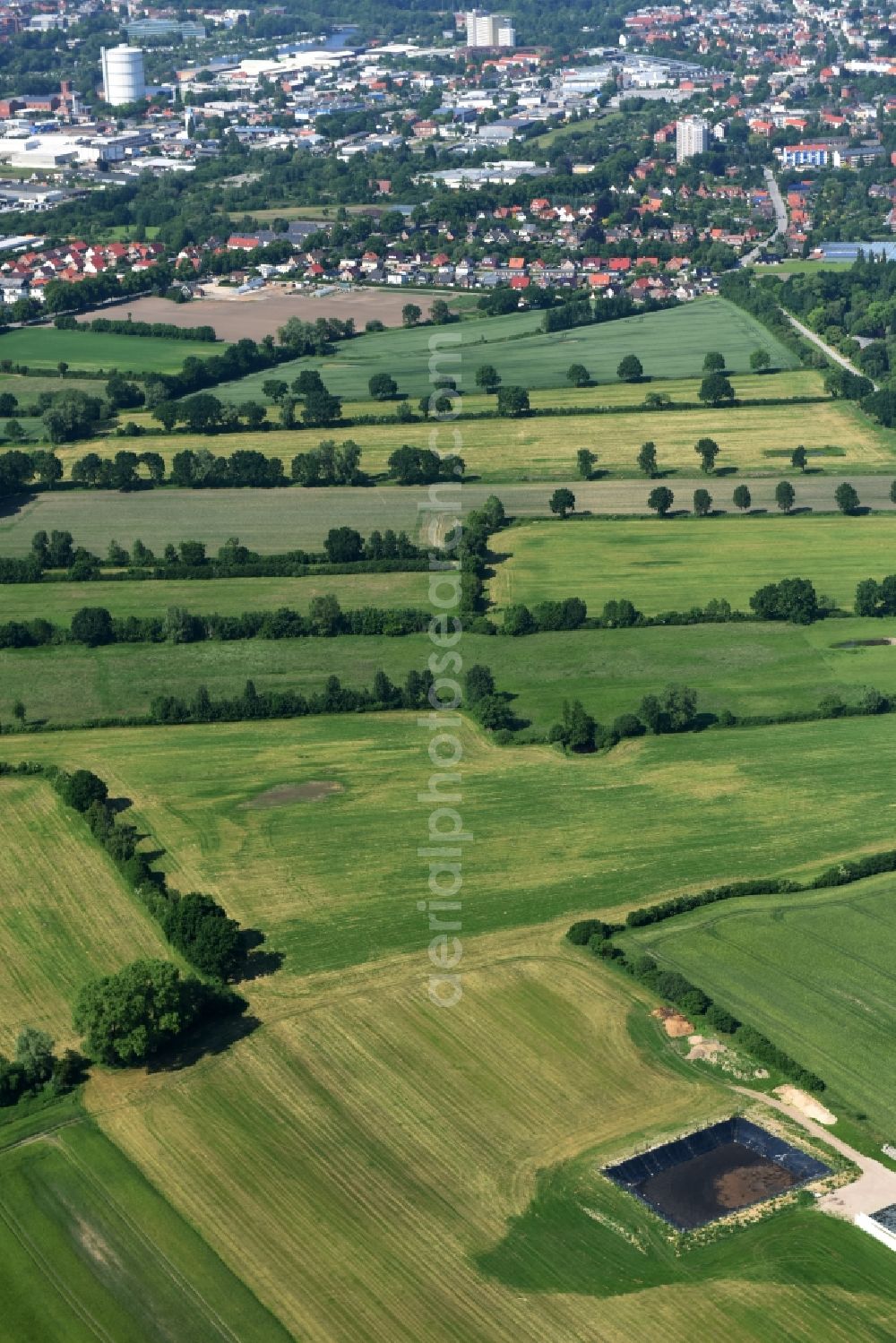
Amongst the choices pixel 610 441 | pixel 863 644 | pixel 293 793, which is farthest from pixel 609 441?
pixel 293 793

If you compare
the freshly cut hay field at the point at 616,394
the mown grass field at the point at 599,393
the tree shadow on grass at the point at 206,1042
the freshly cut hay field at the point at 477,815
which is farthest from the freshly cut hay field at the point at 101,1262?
the mown grass field at the point at 599,393

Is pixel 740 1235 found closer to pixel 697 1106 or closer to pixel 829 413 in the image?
pixel 697 1106

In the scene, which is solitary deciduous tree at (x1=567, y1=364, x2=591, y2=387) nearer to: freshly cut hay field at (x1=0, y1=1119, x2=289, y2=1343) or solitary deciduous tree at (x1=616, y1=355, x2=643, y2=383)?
solitary deciduous tree at (x1=616, y1=355, x2=643, y2=383)

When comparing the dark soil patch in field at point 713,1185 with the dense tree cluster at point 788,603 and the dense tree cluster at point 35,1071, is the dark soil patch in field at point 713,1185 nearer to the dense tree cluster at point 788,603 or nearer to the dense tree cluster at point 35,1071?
the dense tree cluster at point 35,1071

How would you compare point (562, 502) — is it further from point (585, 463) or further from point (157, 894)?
point (157, 894)

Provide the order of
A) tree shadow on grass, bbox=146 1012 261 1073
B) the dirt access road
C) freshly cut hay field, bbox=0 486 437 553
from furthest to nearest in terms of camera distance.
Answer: freshly cut hay field, bbox=0 486 437 553, tree shadow on grass, bbox=146 1012 261 1073, the dirt access road

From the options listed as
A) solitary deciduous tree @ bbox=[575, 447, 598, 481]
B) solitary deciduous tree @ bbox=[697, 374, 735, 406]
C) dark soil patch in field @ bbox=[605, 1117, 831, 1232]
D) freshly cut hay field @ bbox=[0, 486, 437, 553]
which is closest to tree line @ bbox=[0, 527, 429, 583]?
freshly cut hay field @ bbox=[0, 486, 437, 553]

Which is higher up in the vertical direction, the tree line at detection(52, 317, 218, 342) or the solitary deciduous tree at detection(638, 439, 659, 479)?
the tree line at detection(52, 317, 218, 342)
